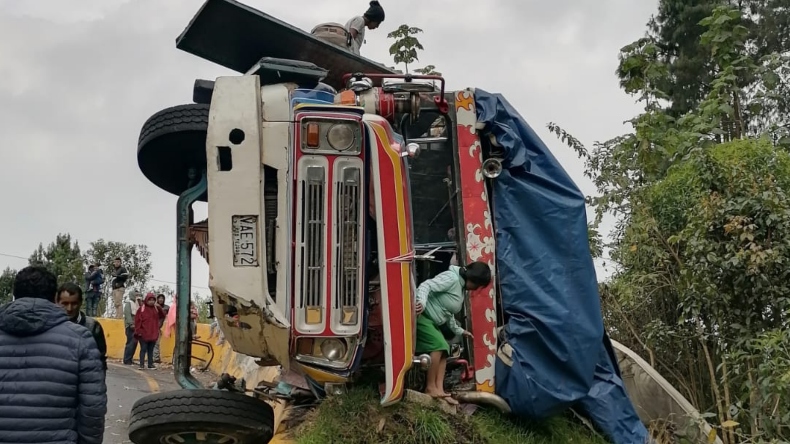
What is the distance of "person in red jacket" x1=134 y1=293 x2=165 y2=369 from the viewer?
12.5 meters

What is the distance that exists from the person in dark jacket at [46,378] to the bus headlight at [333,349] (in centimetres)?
103

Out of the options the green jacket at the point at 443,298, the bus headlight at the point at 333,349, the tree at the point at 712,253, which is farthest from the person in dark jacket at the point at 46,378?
the tree at the point at 712,253

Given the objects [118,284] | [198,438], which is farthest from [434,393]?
[118,284]

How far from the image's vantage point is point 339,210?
4105 millimetres

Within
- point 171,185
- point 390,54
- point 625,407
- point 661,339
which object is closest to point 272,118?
point 171,185

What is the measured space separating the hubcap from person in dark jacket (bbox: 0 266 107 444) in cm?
82

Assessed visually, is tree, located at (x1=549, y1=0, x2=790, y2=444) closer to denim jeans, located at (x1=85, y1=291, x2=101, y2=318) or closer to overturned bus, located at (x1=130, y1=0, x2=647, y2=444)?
overturned bus, located at (x1=130, y1=0, x2=647, y2=444)

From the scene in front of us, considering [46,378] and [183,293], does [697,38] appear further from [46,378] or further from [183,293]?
[46,378]

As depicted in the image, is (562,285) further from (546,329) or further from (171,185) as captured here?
(171,185)

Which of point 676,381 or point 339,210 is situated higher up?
point 339,210

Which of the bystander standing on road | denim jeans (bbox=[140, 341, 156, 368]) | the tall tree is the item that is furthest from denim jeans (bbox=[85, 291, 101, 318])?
the tall tree

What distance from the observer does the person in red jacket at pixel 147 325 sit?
1252 cm

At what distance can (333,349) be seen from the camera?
410cm

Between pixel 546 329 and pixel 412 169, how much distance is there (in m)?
1.23
